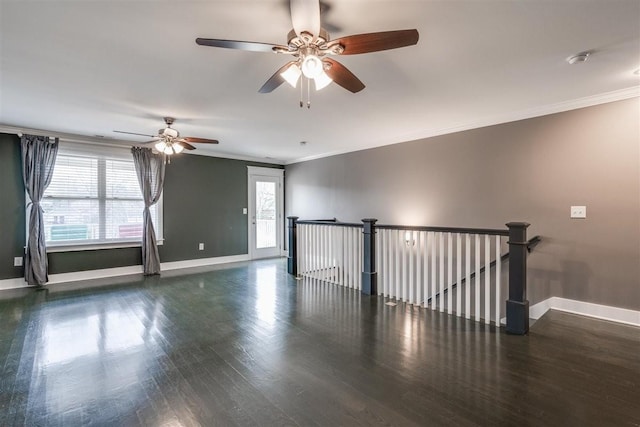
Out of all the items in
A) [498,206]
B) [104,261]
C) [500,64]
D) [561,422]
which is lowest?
[561,422]

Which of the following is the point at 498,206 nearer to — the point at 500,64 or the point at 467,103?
the point at 467,103

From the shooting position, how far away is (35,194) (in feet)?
15.3

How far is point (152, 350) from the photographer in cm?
260

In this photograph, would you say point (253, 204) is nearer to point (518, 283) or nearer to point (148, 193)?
point (148, 193)

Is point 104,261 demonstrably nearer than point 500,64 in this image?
No

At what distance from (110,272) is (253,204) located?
3.14 m

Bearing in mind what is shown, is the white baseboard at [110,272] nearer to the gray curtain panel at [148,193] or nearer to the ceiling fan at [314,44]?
the gray curtain panel at [148,193]

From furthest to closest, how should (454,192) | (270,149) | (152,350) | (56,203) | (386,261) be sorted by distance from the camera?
(270,149)
(56,203)
(454,192)
(386,261)
(152,350)

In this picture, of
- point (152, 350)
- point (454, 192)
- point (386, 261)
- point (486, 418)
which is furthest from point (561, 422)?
point (454, 192)

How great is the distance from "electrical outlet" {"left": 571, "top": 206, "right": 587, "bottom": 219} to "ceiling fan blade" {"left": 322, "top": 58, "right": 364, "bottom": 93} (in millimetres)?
3038

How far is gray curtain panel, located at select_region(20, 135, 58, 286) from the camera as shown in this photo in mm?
4602

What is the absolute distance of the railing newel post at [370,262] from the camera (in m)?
4.15

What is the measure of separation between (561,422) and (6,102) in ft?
19.2

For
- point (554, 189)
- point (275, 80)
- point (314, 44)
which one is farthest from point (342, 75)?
point (554, 189)
